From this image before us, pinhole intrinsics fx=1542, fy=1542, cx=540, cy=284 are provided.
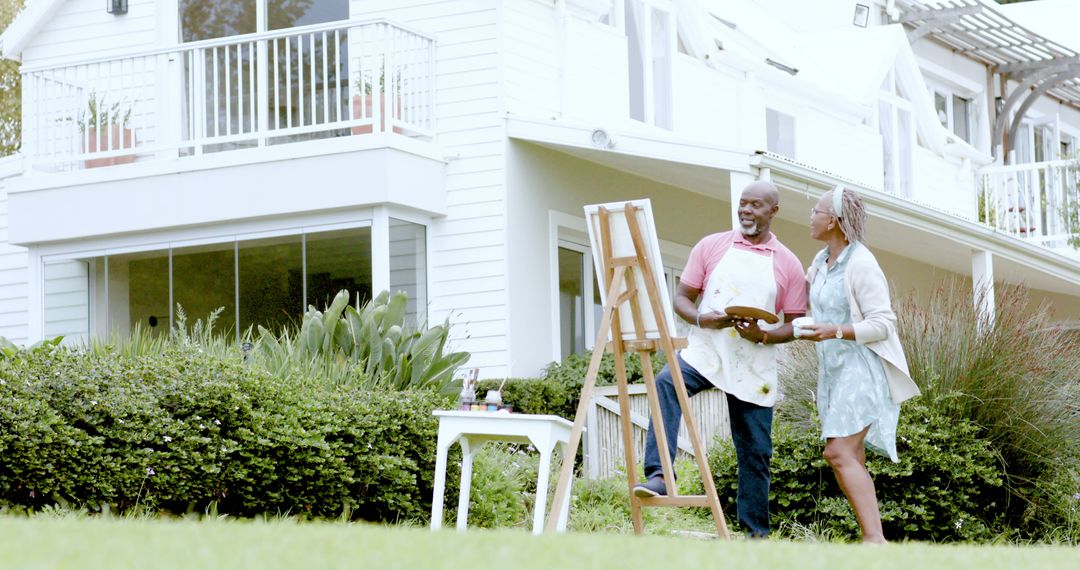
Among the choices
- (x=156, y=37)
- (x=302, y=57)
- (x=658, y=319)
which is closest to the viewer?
(x=658, y=319)

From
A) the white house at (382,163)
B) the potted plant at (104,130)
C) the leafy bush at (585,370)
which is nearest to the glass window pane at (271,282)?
the white house at (382,163)

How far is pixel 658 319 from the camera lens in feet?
22.9

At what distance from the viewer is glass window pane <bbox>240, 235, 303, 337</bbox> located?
12.8 metres

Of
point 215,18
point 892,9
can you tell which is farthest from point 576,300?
point 892,9

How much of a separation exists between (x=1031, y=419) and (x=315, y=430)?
409 centimetres

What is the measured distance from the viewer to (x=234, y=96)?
45.3 ft

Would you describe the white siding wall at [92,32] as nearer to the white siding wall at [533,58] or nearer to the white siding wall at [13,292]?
the white siding wall at [13,292]

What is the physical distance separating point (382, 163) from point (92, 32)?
4257mm

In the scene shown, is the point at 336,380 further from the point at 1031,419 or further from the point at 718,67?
the point at 718,67

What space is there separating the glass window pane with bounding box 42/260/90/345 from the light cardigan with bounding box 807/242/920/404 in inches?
348

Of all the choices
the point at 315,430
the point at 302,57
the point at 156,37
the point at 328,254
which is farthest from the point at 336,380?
the point at 156,37

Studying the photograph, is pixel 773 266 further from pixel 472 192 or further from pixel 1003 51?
pixel 1003 51

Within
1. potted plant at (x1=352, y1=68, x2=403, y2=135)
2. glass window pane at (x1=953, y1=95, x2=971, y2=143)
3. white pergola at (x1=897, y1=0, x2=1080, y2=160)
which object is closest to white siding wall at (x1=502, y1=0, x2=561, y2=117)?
potted plant at (x1=352, y1=68, x2=403, y2=135)

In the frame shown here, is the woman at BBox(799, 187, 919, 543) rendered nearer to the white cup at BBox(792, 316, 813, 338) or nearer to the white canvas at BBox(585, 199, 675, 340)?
the white cup at BBox(792, 316, 813, 338)
